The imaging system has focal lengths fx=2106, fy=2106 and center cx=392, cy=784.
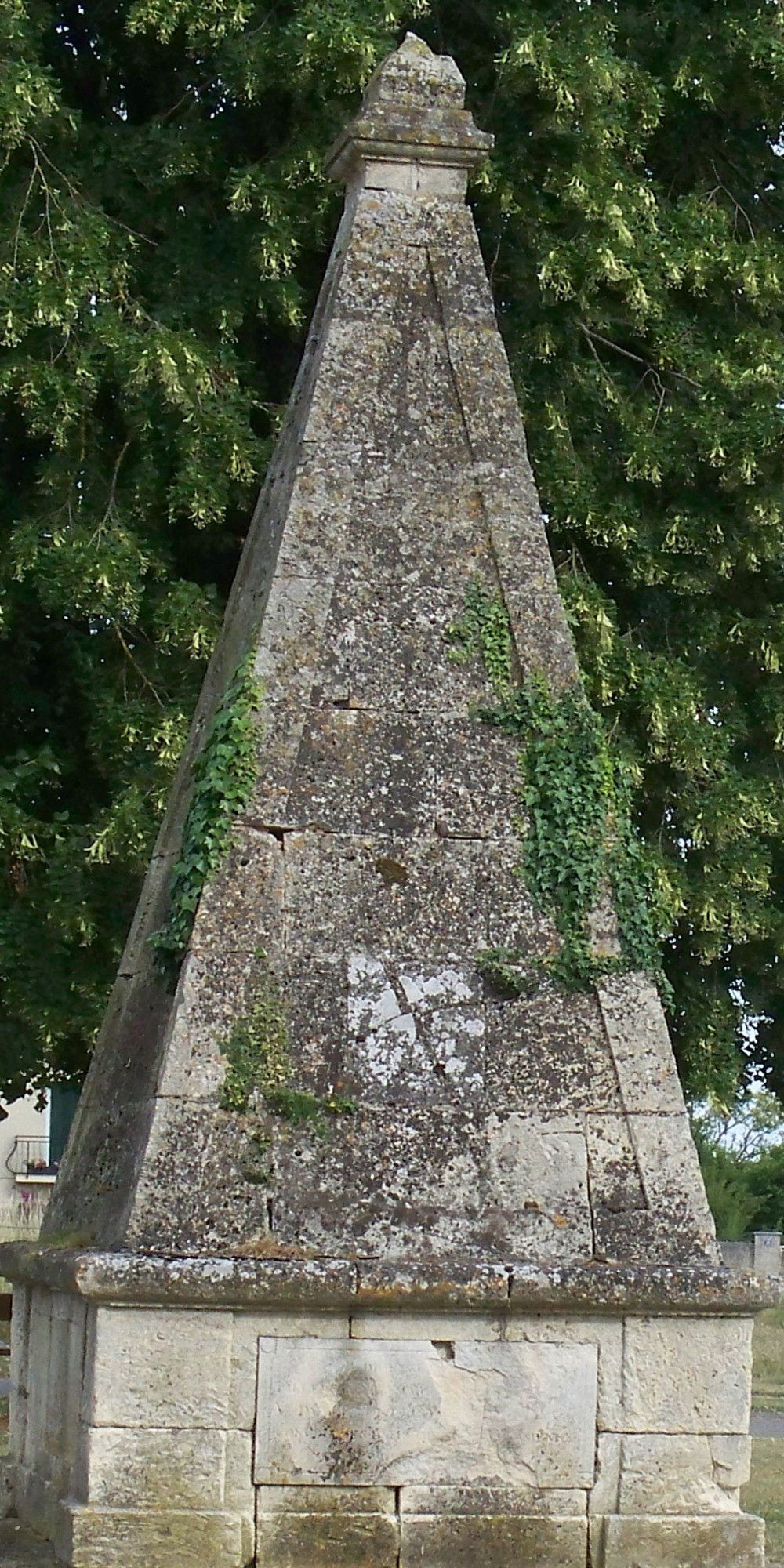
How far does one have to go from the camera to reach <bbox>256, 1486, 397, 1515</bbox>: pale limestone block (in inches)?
228

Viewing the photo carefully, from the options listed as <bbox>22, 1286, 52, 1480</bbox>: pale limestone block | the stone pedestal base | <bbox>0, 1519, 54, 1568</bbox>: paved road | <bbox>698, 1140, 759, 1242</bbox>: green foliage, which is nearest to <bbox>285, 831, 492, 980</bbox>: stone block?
the stone pedestal base

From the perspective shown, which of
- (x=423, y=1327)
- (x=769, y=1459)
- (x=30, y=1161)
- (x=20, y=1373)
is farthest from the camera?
(x=30, y=1161)

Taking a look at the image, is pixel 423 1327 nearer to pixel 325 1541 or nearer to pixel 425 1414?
pixel 425 1414

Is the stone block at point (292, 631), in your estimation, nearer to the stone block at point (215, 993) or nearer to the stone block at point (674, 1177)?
the stone block at point (215, 993)

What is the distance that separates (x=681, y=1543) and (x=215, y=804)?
8.21ft

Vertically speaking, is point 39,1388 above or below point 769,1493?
above

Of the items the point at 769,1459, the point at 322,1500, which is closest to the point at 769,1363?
the point at 769,1459

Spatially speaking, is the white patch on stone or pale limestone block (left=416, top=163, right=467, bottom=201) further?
pale limestone block (left=416, top=163, right=467, bottom=201)

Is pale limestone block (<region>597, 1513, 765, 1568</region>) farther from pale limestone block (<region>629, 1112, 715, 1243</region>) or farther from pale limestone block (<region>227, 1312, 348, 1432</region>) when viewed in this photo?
pale limestone block (<region>227, 1312, 348, 1432</region>)

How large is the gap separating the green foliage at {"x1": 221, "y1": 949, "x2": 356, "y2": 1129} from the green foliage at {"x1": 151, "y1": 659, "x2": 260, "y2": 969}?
325mm

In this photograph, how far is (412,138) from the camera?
6988mm

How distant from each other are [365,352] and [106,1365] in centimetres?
324

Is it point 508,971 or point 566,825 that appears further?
point 566,825

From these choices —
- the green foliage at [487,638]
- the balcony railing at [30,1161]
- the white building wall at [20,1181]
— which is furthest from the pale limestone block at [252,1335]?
the balcony railing at [30,1161]
